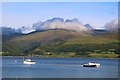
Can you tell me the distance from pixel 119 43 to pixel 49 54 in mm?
36779

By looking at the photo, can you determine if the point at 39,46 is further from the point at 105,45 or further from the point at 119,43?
the point at 119,43

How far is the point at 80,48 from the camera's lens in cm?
12988

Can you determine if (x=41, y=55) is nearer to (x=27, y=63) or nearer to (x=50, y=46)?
(x=50, y=46)

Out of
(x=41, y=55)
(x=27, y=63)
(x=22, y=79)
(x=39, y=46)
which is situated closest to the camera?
(x=22, y=79)

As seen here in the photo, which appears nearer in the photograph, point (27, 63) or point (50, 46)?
point (27, 63)

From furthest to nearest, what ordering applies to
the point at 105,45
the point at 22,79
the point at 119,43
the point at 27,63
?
the point at 105,45
the point at 119,43
the point at 27,63
the point at 22,79

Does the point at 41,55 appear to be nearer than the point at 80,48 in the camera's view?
No

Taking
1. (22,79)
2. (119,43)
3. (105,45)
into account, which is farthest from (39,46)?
(22,79)

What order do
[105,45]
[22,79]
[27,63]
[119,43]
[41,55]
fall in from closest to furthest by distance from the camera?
[22,79], [27,63], [119,43], [105,45], [41,55]

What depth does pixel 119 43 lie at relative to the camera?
112125 mm

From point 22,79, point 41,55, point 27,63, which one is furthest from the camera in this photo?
point 41,55

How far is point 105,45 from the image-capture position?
126 meters

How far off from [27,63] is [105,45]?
2046 inches

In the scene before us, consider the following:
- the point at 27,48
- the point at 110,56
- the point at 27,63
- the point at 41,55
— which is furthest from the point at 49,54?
the point at 27,63
